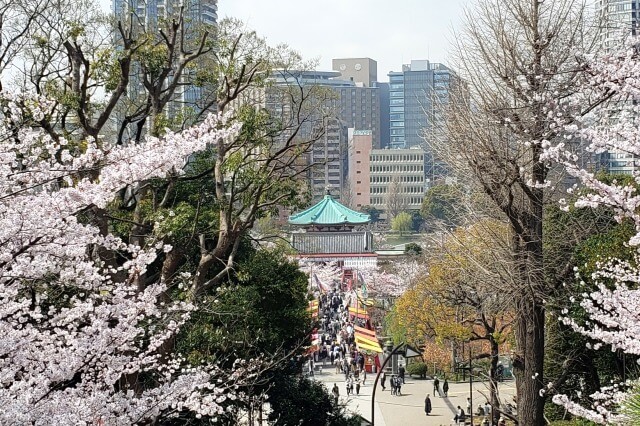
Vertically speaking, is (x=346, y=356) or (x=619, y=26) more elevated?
(x=619, y=26)

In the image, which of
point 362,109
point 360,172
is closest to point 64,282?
point 360,172

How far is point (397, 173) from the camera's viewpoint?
110188 millimetres

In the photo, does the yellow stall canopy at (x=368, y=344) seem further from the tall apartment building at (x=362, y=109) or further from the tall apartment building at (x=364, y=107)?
the tall apartment building at (x=362, y=109)

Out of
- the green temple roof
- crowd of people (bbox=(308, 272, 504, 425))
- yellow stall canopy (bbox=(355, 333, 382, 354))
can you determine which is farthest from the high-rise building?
yellow stall canopy (bbox=(355, 333, 382, 354))

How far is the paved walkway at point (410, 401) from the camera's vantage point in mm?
24062

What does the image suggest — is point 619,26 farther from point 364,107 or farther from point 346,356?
point 364,107

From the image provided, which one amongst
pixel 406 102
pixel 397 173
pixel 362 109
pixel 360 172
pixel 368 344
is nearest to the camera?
pixel 368 344

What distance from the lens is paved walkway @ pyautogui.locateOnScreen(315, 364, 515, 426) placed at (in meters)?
24.1

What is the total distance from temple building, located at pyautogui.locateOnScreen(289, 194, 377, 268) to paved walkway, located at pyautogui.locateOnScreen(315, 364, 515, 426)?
24088 mm

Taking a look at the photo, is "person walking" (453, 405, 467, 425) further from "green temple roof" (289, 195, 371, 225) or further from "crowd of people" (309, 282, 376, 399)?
"green temple roof" (289, 195, 371, 225)

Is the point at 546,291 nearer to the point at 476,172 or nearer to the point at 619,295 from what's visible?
the point at 476,172

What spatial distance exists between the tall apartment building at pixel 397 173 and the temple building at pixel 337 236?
5075 cm

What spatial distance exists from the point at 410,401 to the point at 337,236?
31.4 meters

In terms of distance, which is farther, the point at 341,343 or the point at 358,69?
the point at 358,69
